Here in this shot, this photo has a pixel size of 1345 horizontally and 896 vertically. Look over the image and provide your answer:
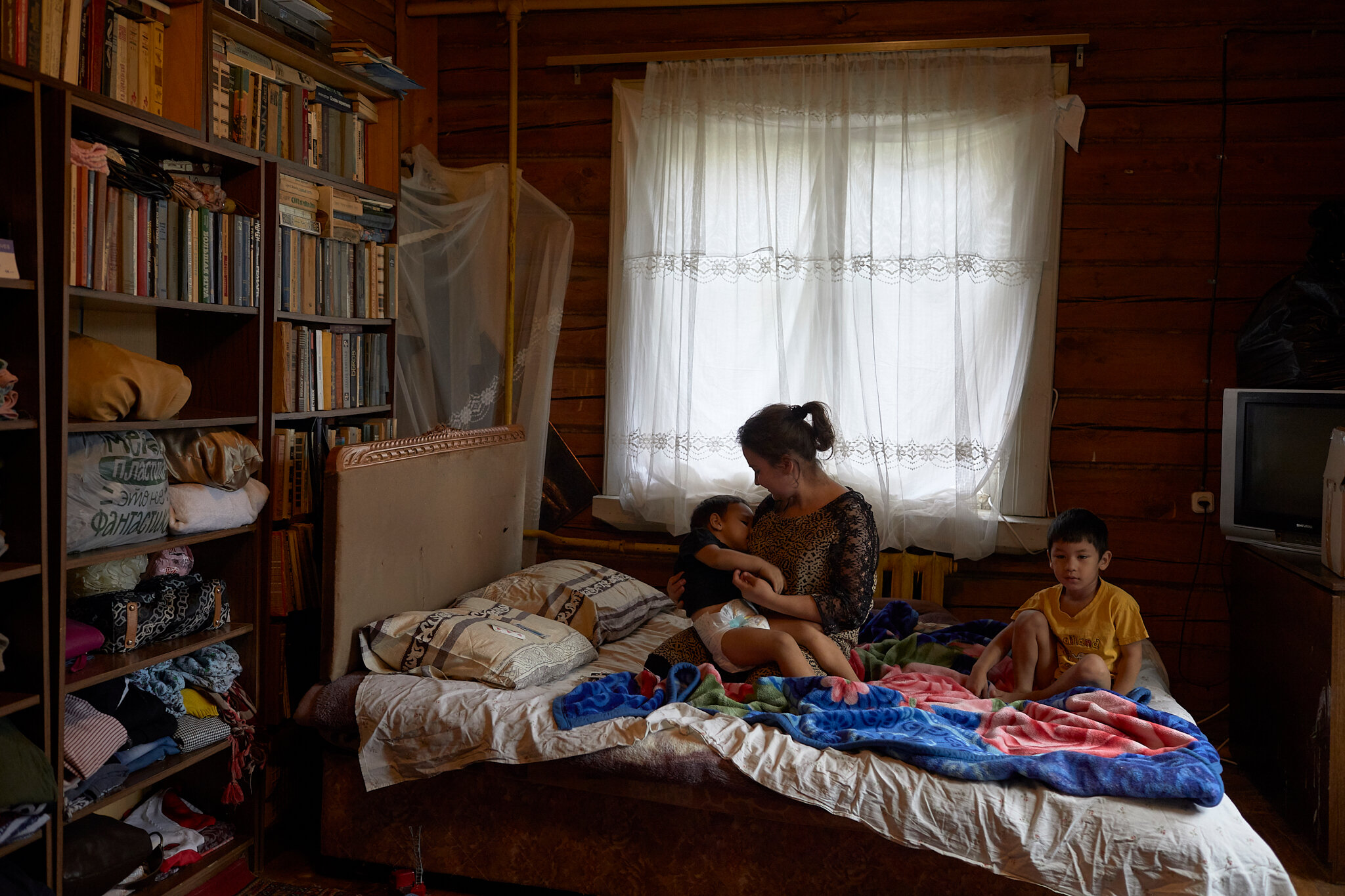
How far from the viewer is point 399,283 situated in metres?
3.14

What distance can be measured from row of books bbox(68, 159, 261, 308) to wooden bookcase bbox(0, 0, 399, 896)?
39 millimetres

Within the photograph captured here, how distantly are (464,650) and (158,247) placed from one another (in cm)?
112

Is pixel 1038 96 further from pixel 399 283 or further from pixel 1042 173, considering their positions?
pixel 399 283

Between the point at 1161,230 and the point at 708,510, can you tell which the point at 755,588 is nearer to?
the point at 708,510

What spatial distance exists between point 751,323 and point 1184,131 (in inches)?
57.8

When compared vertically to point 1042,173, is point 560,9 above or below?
above

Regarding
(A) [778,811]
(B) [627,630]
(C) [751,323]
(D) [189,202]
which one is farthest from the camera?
(C) [751,323]

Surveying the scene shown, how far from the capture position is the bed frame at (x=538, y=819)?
1895 millimetres

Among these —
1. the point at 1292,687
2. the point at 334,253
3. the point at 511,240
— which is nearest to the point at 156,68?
the point at 334,253

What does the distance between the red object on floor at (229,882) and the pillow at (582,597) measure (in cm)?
88

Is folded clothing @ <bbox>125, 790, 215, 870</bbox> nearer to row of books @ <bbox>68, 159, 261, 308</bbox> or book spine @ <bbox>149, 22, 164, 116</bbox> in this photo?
row of books @ <bbox>68, 159, 261, 308</bbox>

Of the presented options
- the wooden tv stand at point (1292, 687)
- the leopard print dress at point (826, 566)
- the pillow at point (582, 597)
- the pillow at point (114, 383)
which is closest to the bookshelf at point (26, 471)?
the pillow at point (114, 383)

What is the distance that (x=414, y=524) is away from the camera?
2490 millimetres

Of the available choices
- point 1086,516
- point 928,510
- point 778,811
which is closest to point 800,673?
point 778,811
